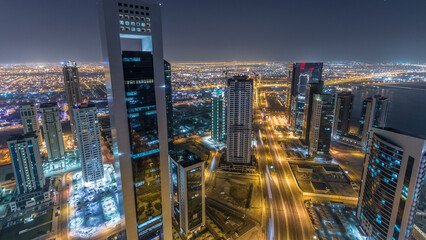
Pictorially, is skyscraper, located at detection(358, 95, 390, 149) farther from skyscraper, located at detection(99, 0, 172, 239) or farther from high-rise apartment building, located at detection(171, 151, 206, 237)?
skyscraper, located at detection(99, 0, 172, 239)

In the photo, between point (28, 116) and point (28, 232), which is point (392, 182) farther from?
point (28, 116)

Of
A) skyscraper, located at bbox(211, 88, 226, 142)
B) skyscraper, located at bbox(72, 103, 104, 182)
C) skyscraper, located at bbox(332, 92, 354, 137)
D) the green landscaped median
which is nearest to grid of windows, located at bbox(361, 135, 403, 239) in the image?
skyscraper, located at bbox(211, 88, 226, 142)

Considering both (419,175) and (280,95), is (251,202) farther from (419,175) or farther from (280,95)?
(280,95)

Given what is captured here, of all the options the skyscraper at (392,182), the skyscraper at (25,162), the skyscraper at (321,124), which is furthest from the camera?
the skyscraper at (321,124)

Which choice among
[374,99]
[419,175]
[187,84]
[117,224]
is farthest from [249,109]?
[187,84]

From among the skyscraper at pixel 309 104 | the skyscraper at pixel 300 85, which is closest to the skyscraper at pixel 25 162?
Answer: the skyscraper at pixel 309 104

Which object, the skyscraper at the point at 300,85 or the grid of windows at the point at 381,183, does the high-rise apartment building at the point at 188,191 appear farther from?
the skyscraper at the point at 300,85
